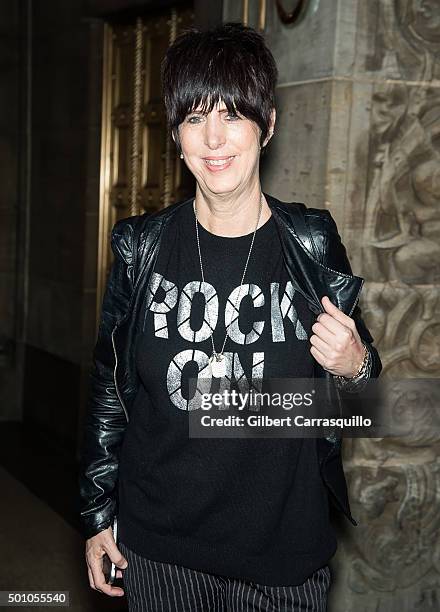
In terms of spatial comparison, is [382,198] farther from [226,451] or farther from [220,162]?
[226,451]

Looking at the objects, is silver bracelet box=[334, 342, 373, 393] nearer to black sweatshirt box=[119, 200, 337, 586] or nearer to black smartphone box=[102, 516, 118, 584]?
black sweatshirt box=[119, 200, 337, 586]

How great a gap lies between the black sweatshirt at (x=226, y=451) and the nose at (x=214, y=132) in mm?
235

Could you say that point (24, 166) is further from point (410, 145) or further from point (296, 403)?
point (296, 403)

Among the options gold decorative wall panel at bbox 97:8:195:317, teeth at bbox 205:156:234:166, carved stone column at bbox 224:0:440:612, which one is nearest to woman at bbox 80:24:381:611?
teeth at bbox 205:156:234:166

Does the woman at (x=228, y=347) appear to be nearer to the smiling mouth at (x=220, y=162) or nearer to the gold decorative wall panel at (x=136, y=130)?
the smiling mouth at (x=220, y=162)

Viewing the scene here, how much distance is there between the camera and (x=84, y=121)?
670cm

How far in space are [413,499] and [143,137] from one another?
3.32 m

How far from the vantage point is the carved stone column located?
3.58 m

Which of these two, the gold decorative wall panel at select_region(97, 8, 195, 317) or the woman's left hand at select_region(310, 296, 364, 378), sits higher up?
the gold decorative wall panel at select_region(97, 8, 195, 317)

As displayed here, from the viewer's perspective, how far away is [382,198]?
3674 mm

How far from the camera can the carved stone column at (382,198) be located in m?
3.58

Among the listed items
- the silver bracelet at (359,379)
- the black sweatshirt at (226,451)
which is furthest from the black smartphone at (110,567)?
the silver bracelet at (359,379)

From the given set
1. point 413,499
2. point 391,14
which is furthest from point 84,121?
point 413,499

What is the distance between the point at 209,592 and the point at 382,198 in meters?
1.96
